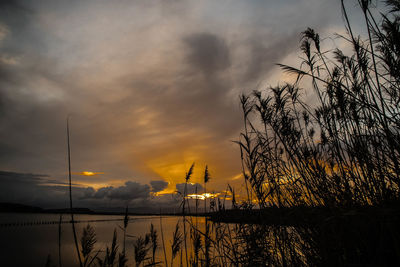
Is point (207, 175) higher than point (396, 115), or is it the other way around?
point (396, 115)

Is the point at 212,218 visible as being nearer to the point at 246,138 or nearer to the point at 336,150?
the point at 246,138

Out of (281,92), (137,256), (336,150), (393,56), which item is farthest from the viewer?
(281,92)

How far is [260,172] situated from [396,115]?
2095 millimetres

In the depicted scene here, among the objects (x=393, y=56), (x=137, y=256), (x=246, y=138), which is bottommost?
(x=137, y=256)

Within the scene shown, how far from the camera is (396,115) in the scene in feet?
9.29

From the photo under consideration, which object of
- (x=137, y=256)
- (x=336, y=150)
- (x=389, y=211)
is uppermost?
(x=336, y=150)

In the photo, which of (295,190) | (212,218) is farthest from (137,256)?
(295,190)

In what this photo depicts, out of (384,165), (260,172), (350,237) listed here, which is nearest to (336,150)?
(384,165)

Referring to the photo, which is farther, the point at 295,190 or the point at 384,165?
the point at 295,190

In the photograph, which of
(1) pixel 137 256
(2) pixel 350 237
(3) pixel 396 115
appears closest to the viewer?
(2) pixel 350 237

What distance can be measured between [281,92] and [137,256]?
5.17 meters

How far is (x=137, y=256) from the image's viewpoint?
4.46 meters

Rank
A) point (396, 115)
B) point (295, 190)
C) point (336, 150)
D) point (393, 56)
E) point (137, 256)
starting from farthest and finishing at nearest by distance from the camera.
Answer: point (137, 256)
point (336, 150)
point (295, 190)
point (393, 56)
point (396, 115)

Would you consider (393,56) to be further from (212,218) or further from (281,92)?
(212,218)
